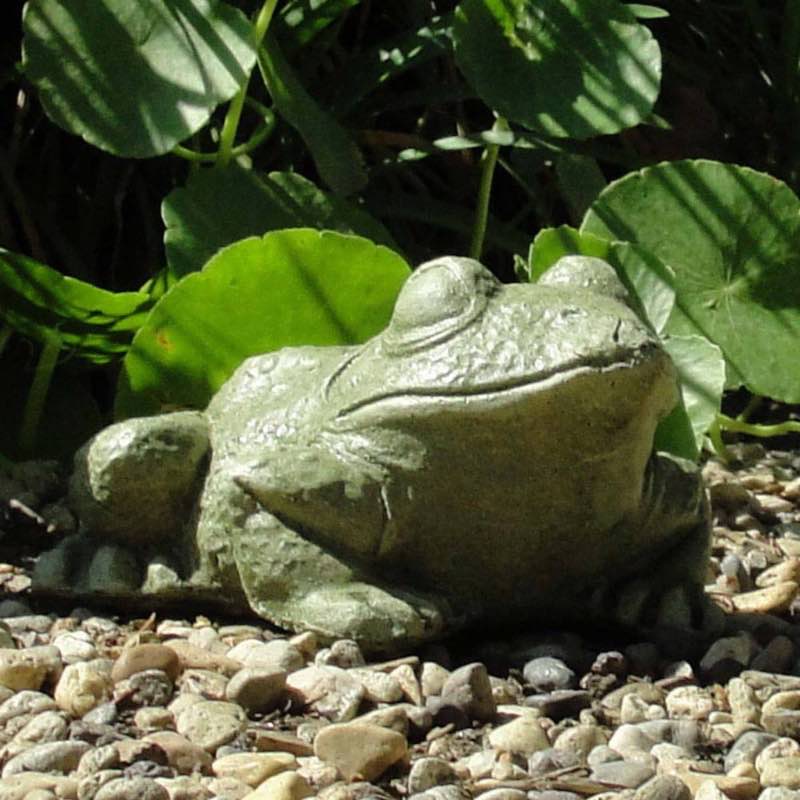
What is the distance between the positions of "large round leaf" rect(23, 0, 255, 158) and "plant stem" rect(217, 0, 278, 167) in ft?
0.18

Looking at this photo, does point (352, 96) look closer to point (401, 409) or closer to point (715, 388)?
point (715, 388)

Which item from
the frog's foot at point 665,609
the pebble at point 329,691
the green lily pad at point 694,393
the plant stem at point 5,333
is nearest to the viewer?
the pebble at point 329,691

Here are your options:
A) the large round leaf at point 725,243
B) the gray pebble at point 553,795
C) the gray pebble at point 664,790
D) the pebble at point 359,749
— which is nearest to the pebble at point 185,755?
the pebble at point 359,749

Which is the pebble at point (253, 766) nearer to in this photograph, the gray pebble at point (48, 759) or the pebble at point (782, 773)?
the gray pebble at point (48, 759)

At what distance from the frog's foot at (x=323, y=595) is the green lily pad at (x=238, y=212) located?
90cm

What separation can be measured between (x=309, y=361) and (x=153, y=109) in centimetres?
76

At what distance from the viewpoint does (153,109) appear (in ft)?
9.49

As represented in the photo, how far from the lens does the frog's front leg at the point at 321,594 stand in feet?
6.83

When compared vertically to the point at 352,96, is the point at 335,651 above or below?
below

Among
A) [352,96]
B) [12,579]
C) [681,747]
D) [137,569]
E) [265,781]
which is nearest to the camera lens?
[265,781]

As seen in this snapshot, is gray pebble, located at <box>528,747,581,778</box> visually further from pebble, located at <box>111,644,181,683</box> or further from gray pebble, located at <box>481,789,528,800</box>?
pebble, located at <box>111,644,181,683</box>

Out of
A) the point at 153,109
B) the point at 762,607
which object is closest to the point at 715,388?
the point at 762,607

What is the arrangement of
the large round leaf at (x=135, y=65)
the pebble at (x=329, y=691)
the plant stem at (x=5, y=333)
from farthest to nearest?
the plant stem at (x=5, y=333) → the large round leaf at (x=135, y=65) → the pebble at (x=329, y=691)

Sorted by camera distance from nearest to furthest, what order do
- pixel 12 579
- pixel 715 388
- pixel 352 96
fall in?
pixel 12 579, pixel 715 388, pixel 352 96
